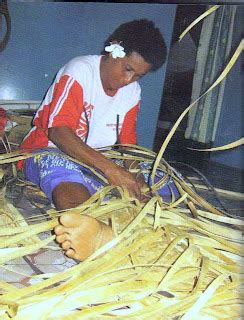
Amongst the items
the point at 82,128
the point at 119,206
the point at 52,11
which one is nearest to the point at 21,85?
the point at 52,11

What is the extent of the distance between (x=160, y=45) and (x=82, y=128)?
0.38 m

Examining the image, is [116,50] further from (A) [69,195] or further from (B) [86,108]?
(A) [69,195]

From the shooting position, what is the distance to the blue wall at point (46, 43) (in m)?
2.44

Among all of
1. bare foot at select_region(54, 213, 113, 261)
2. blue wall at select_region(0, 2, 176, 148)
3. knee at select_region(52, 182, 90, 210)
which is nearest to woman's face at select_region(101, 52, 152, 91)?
knee at select_region(52, 182, 90, 210)

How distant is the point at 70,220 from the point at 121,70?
0.70 metres

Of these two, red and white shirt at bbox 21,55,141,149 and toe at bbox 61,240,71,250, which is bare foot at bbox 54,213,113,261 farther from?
red and white shirt at bbox 21,55,141,149

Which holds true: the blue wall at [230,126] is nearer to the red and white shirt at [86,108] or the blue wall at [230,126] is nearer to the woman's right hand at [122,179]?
the red and white shirt at [86,108]

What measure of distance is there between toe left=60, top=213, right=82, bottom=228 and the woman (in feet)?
1.01

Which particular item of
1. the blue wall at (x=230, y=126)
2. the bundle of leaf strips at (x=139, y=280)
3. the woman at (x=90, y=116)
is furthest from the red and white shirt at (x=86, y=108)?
the blue wall at (x=230, y=126)

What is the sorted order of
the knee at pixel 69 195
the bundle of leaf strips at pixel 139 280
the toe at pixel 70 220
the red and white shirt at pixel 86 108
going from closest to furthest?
the bundle of leaf strips at pixel 139 280 < the toe at pixel 70 220 < the knee at pixel 69 195 < the red and white shirt at pixel 86 108

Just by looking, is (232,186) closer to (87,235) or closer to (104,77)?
(104,77)

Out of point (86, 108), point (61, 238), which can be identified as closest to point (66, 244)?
point (61, 238)

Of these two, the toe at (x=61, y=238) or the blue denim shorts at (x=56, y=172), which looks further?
the blue denim shorts at (x=56, y=172)

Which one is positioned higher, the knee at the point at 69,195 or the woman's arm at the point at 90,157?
the woman's arm at the point at 90,157
